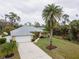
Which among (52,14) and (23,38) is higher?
(52,14)

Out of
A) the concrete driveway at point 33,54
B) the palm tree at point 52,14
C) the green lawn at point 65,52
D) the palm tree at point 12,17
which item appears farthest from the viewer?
the palm tree at point 12,17

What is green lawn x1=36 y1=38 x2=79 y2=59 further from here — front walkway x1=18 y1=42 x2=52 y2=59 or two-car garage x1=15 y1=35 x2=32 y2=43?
two-car garage x1=15 y1=35 x2=32 y2=43

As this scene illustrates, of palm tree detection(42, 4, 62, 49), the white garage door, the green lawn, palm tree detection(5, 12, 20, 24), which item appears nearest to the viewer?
the green lawn

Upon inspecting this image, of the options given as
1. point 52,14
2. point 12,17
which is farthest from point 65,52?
point 12,17

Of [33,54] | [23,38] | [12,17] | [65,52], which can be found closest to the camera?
[65,52]

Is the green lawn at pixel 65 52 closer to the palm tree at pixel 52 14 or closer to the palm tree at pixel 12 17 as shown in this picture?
the palm tree at pixel 52 14

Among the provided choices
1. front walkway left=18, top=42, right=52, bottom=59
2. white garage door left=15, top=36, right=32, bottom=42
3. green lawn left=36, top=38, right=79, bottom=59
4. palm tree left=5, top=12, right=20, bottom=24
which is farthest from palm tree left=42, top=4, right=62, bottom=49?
palm tree left=5, top=12, right=20, bottom=24

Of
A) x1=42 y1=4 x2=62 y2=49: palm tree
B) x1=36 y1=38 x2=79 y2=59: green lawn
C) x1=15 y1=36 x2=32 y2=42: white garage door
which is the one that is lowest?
x1=15 y1=36 x2=32 y2=42: white garage door

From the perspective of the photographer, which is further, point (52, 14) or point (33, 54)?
point (52, 14)

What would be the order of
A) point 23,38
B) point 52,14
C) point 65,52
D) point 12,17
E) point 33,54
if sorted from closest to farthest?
1. point 65,52
2. point 33,54
3. point 52,14
4. point 23,38
5. point 12,17

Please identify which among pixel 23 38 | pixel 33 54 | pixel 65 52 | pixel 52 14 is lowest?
pixel 23 38

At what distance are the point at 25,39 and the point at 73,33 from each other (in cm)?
1582

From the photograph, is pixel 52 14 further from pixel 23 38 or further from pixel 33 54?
pixel 23 38

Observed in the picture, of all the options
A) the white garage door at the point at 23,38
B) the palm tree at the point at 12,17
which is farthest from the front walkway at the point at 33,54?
the palm tree at the point at 12,17
